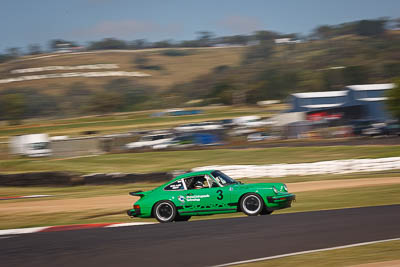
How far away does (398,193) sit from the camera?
1277 centimetres

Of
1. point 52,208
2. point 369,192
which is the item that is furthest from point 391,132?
point 52,208

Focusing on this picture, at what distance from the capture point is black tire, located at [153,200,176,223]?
11000 mm

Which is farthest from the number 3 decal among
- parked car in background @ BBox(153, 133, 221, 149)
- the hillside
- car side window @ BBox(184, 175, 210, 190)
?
the hillside

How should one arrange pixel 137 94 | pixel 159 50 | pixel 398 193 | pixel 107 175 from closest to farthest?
pixel 398 193 < pixel 107 175 < pixel 137 94 < pixel 159 50

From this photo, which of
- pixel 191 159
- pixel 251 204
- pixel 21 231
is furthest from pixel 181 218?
pixel 191 159

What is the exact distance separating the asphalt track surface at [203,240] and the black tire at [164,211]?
817 millimetres

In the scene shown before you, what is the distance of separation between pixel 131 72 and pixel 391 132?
9160cm

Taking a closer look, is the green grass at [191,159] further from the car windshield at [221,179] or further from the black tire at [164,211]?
the black tire at [164,211]

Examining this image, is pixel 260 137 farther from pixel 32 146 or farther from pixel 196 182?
pixel 196 182

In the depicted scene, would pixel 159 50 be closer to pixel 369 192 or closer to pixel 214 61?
pixel 214 61

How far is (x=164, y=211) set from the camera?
1105 centimetres

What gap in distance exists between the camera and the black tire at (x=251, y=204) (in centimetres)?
1029

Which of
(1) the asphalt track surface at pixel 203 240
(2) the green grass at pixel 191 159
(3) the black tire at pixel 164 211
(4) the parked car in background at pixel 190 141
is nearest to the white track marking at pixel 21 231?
(1) the asphalt track surface at pixel 203 240

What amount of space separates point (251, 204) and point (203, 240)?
2503mm
